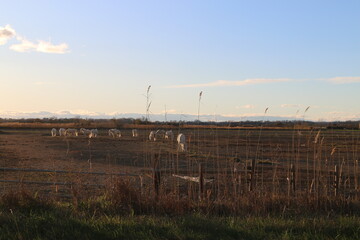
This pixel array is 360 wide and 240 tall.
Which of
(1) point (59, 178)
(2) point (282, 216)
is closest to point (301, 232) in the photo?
(2) point (282, 216)

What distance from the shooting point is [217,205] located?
8.52m

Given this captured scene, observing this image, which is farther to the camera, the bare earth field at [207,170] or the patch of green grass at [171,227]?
the bare earth field at [207,170]

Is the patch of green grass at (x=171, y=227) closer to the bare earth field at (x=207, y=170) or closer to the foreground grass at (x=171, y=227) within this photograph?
the foreground grass at (x=171, y=227)

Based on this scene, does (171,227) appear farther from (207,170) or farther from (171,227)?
(207,170)

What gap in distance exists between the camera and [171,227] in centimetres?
659

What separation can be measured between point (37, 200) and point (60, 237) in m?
2.48

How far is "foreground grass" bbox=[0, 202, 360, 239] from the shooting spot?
6258 mm

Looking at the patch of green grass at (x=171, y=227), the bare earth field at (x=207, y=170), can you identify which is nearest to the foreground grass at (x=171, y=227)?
the patch of green grass at (x=171, y=227)

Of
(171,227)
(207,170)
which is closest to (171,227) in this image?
(171,227)

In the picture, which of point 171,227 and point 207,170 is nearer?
point 171,227

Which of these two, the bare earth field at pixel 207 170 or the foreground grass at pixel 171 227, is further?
the bare earth field at pixel 207 170

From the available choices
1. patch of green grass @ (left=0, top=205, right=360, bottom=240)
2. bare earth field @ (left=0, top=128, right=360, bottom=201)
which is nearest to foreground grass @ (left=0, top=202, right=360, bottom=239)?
patch of green grass @ (left=0, top=205, right=360, bottom=240)

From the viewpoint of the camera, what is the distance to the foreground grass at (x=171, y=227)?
6.26 m

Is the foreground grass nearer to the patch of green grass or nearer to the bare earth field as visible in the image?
the patch of green grass
